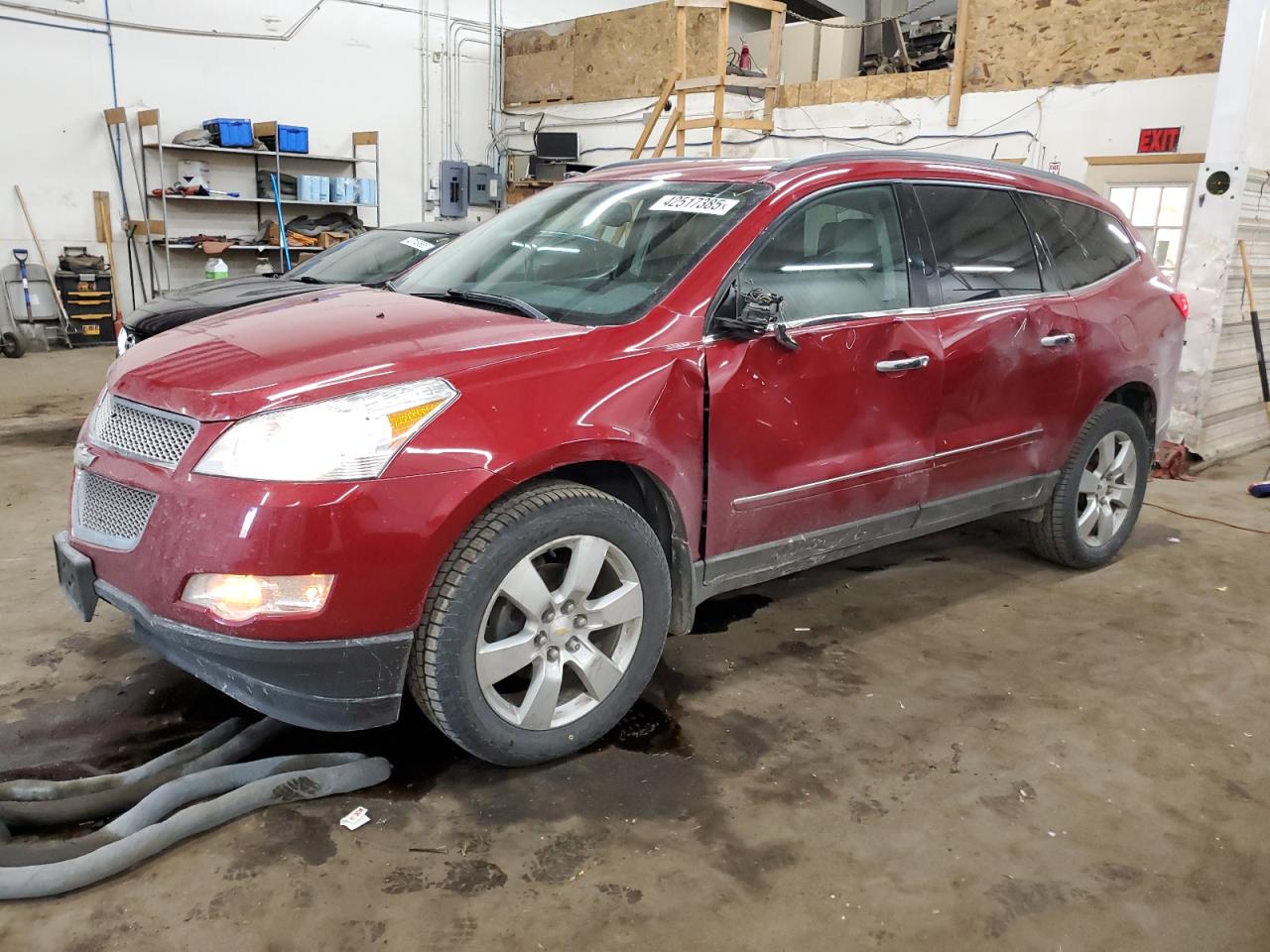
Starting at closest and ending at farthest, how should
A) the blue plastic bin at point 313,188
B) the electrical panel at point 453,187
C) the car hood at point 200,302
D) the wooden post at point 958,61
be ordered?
the car hood at point 200,302 → the wooden post at point 958,61 → the blue plastic bin at point 313,188 → the electrical panel at point 453,187

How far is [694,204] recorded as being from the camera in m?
2.83

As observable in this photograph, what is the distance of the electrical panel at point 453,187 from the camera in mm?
12742

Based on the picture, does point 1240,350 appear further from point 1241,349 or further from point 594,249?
point 594,249

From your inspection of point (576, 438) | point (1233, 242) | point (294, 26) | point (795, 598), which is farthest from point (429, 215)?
point (576, 438)

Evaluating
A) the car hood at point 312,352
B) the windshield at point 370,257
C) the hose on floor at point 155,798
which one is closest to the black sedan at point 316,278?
the windshield at point 370,257

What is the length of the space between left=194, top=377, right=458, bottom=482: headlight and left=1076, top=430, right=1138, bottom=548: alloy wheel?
2.86 m

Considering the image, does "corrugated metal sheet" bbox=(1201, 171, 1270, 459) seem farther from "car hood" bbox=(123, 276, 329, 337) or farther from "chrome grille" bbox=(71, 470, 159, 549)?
"chrome grille" bbox=(71, 470, 159, 549)

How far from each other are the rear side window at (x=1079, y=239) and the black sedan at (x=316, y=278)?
10.9 ft

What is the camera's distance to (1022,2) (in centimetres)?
802

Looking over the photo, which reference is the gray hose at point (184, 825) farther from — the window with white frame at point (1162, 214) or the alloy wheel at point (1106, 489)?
the window with white frame at point (1162, 214)

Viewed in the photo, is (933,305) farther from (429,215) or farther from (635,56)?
(429,215)

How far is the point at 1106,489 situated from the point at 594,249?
8.12 feet

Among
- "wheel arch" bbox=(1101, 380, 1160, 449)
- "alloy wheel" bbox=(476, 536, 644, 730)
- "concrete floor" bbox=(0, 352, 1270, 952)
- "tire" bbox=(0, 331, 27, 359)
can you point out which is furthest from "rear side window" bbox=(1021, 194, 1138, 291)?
"tire" bbox=(0, 331, 27, 359)

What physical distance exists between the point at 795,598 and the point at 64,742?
2.40 meters
